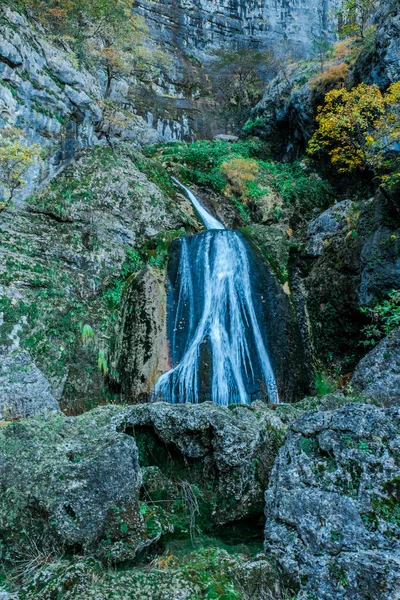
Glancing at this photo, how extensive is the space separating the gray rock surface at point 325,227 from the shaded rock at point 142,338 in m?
4.65

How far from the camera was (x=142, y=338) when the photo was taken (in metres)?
9.86

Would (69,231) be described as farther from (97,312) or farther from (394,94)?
(394,94)

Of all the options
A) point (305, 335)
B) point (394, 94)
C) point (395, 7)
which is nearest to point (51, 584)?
point (305, 335)

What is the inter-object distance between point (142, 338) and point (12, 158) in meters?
5.15

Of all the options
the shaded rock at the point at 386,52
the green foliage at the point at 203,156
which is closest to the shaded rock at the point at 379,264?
the shaded rock at the point at 386,52

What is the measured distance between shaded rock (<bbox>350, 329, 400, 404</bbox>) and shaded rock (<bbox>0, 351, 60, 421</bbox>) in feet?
17.9

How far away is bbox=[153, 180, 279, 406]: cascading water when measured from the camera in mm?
9031

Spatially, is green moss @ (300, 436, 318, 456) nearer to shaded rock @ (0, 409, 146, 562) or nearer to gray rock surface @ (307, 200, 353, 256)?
shaded rock @ (0, 409, 146, 562)

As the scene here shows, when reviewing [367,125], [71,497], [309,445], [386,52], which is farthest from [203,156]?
[71,497]

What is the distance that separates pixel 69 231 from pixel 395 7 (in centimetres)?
1320

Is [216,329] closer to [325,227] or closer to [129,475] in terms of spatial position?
[325,227]

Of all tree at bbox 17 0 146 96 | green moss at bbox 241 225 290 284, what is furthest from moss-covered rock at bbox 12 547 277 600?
tree at bbox 17 0 146 96

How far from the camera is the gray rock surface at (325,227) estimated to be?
36.5 feet

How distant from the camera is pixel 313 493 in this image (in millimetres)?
2984
